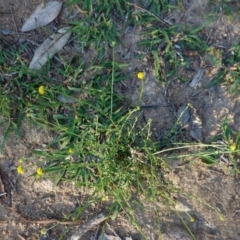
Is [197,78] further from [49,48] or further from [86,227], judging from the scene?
[86,227]

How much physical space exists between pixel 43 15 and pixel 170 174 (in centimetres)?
140

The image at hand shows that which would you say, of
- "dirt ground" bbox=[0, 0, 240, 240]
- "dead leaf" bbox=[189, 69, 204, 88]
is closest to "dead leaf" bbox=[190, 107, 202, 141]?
Answer: "dirt ground" bbox=[0, 0, 240, 240]

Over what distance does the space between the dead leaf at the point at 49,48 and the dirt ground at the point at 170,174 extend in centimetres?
8

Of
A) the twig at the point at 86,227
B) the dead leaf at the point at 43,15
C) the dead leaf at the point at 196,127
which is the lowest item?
the twig at the point at 86,227

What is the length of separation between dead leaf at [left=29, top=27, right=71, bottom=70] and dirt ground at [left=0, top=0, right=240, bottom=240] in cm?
8

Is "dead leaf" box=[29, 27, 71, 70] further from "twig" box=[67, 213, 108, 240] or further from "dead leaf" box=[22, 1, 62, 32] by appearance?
"twig" box=[67, 213, 108, 240]

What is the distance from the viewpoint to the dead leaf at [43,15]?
3289 millimetres

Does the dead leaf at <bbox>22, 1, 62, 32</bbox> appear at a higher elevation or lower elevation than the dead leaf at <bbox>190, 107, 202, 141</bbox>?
higher

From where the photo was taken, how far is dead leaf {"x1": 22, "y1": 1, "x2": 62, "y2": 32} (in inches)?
129

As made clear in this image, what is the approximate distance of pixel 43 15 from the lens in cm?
329

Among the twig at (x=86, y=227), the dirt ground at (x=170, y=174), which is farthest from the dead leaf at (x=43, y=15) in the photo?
the twig at (x=86, y=227)

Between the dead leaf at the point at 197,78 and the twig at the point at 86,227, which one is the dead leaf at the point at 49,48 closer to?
the dead leaf at the point at 197,78

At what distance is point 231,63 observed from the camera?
3.28m

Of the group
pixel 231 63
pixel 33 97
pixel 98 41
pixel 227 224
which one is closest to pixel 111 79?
pixel 98 41
